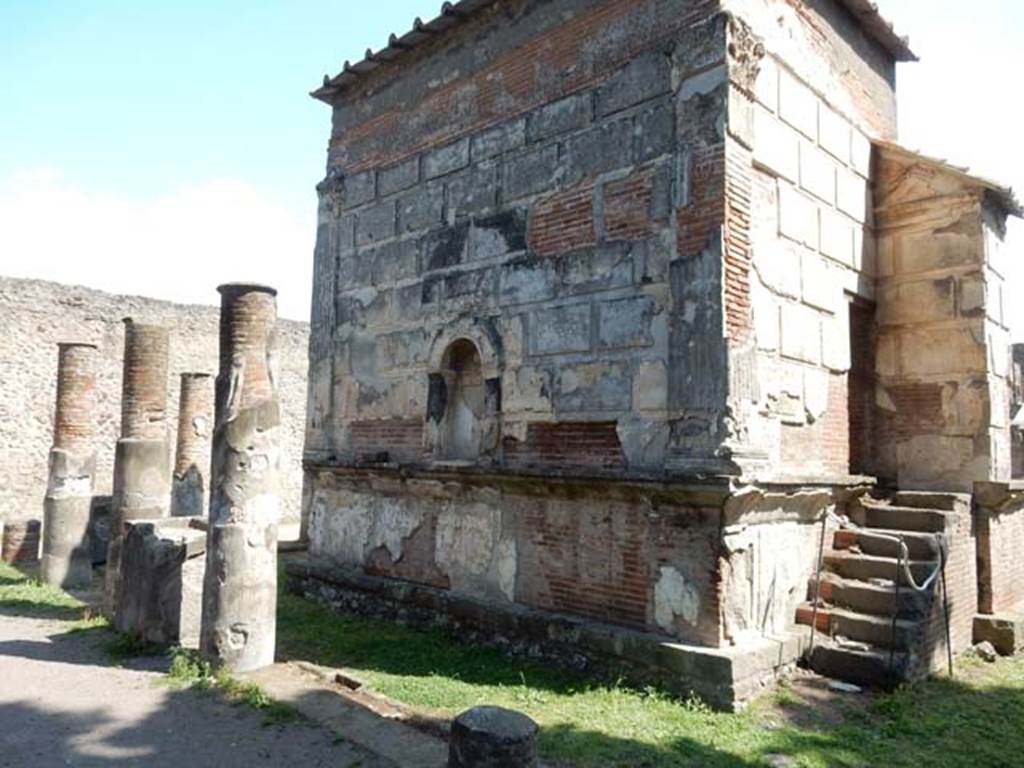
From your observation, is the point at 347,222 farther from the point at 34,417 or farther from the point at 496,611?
the point at 34,417

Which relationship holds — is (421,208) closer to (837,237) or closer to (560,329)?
(560,329)

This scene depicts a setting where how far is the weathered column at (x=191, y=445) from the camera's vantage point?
13523 millimetres

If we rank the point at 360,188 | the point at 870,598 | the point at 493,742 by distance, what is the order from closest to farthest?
the point at 493,742 < the point at 870,598 < the point at 360,188

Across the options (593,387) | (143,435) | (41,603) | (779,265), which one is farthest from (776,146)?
(41,603)

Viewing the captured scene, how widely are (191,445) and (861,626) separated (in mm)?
11502

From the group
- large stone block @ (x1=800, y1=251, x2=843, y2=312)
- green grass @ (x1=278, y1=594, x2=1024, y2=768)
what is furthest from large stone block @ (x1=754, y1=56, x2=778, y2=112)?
green grass @ (x1=278, y1=594, x2=1024, y2=768)

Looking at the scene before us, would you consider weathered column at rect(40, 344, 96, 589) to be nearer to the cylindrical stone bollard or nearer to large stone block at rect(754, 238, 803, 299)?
the cylindrical stone bollard

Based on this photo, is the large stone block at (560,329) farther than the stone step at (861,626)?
Yes

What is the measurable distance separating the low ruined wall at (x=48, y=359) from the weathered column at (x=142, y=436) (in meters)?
5.59

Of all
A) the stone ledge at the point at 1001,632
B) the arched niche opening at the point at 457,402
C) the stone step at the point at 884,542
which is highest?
the arched niche opening at the point at 457,402

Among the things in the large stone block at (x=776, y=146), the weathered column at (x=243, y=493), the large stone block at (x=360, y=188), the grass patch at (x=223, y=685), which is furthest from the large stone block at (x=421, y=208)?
the grass patch at (x=223, y=685)

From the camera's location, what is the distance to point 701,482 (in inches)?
218

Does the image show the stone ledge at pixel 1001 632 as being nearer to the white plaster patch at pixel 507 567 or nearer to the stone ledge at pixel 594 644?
the stone ledge at pixel 594 644

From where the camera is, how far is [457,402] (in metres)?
8.09
